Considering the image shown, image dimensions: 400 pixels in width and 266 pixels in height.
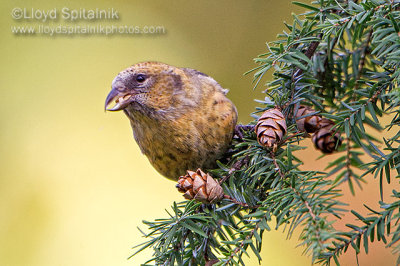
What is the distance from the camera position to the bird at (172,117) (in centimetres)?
105

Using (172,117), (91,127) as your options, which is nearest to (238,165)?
(172,117)

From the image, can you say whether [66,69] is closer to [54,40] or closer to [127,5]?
[54,40]

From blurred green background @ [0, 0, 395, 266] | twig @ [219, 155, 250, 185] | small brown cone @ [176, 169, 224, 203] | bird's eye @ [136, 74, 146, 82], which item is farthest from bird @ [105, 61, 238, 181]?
blurred green background @ [0, 0, 395, 266]

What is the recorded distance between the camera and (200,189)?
0.72 metres

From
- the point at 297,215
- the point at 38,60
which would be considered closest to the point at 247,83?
the point at 38,60

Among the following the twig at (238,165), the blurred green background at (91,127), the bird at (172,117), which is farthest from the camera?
the blurred green background at (91,127)

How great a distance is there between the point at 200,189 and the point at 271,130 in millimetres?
140

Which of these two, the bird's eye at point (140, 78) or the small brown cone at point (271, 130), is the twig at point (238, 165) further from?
the bird's eye at point (140, 78)

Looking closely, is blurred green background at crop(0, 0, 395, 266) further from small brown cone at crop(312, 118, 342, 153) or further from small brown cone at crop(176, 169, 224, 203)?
small brown cone at crop(176, 169, 224, 203)

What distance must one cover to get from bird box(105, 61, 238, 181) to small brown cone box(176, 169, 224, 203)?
32cm

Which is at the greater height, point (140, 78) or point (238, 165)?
point (140, 78)

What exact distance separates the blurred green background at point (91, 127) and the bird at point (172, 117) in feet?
1.88

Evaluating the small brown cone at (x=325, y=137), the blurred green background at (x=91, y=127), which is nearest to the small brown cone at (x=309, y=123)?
the small brown cone at (x=325, y=137)

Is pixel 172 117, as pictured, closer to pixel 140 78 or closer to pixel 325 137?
pixel 140 78
